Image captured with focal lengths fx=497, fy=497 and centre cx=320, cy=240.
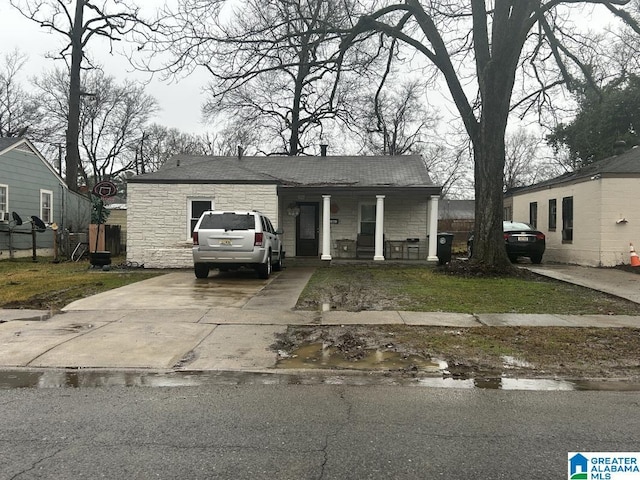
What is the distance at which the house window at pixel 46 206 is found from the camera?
22594mm

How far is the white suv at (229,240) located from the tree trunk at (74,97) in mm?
17719

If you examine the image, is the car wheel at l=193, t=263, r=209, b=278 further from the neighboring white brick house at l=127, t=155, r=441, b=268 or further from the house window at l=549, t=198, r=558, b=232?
the house window at l=549, t=198, r=558, b=232

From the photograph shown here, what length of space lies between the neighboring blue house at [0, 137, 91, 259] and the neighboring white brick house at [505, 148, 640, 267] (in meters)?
20.9

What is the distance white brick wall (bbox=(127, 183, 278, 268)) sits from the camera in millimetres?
16484

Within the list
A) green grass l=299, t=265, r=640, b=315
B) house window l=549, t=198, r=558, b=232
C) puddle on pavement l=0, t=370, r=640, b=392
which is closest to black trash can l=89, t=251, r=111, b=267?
green grass l=299, t=265, r=640, b=315

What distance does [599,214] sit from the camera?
1609 cm

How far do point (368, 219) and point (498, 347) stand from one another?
1328 cm

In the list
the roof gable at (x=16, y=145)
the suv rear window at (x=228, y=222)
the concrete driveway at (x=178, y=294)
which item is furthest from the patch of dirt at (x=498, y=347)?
the roof gable at (x=16, y=145)

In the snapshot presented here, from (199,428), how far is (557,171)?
5010 centimetres

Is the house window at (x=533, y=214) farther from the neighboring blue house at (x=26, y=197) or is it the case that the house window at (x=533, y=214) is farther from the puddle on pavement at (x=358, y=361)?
the neighboring blue house at (x=26, y=197)

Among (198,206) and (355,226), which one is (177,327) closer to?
(198,206)

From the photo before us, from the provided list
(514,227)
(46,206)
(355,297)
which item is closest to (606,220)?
(514,227)

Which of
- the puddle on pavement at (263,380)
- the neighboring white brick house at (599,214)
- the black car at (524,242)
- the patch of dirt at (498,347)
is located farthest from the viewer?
the black car at (524,242)

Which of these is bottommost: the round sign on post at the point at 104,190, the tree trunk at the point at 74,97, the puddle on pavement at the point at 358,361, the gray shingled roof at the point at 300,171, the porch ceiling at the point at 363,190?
the puddle on pavement at the point at 358,361
